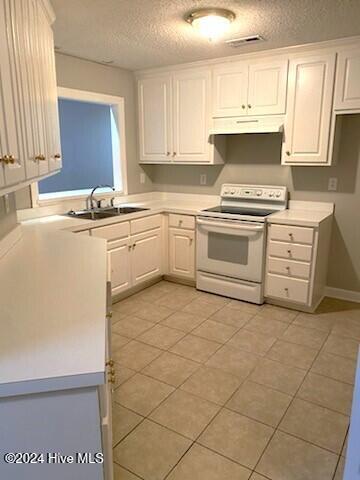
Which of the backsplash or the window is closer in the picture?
the backsplash

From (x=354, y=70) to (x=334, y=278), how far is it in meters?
1.92

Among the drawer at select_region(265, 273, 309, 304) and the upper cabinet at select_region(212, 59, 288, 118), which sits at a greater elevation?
the upper cabinet at select_region(212, 59, 288, 118)

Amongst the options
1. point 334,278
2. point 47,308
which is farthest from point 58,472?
point 334,278

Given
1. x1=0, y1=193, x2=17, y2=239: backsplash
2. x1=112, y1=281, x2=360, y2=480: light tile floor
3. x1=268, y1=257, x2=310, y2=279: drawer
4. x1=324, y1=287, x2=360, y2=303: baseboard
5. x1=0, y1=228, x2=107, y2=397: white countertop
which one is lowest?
x1=112, y1=281, x2=360, y2=480: light tile floor

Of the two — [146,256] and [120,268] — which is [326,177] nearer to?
[146,256]

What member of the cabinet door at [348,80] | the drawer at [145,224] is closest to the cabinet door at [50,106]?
the drawer at [145,224]

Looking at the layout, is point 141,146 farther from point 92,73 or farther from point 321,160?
point 321,160

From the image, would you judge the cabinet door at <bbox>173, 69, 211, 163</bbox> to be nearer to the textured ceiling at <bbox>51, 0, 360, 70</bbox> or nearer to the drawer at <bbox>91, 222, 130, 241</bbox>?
the textured ceiling at <bbox>51, 0, 360, 70</bbox>

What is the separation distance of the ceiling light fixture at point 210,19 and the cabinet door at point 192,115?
3.55 feet

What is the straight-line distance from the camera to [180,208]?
3.83 m

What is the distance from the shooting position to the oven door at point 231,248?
3.30 meters

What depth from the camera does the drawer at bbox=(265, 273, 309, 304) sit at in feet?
10.5

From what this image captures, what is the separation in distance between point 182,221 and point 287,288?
1.28 meters

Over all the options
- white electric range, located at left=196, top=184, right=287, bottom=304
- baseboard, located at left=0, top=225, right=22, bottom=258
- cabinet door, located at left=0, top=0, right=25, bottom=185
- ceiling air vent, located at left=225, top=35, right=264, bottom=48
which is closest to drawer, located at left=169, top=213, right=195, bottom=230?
white electric range, located at left=196, top=184, right=287, bottom=304
